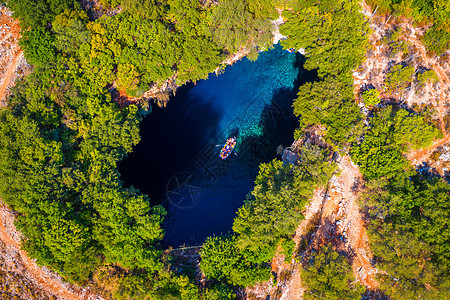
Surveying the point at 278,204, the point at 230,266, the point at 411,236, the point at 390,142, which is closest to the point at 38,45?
the point at 278,204

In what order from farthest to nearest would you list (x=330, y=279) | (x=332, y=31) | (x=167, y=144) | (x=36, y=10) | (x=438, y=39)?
(x=167, y=144) < (x=438, y=39) < (x=332, y=31) < (x=36, y=10) < (x=330, y=279)

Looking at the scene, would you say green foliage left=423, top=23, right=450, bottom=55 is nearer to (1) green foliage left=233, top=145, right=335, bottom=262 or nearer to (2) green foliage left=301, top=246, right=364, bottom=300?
(1) green foliage left=233, top=145, right=335, bottom=262

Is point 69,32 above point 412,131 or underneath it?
above

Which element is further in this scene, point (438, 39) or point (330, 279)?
point (438, 39)

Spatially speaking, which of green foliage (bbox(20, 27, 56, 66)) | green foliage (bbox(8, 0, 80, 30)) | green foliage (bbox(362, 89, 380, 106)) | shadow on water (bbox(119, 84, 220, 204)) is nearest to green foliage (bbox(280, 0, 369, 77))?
green foliage (bbox(362, 89, 380, 106))

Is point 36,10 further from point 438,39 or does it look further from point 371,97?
point 438,39

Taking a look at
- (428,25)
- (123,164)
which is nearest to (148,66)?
(123,164)
